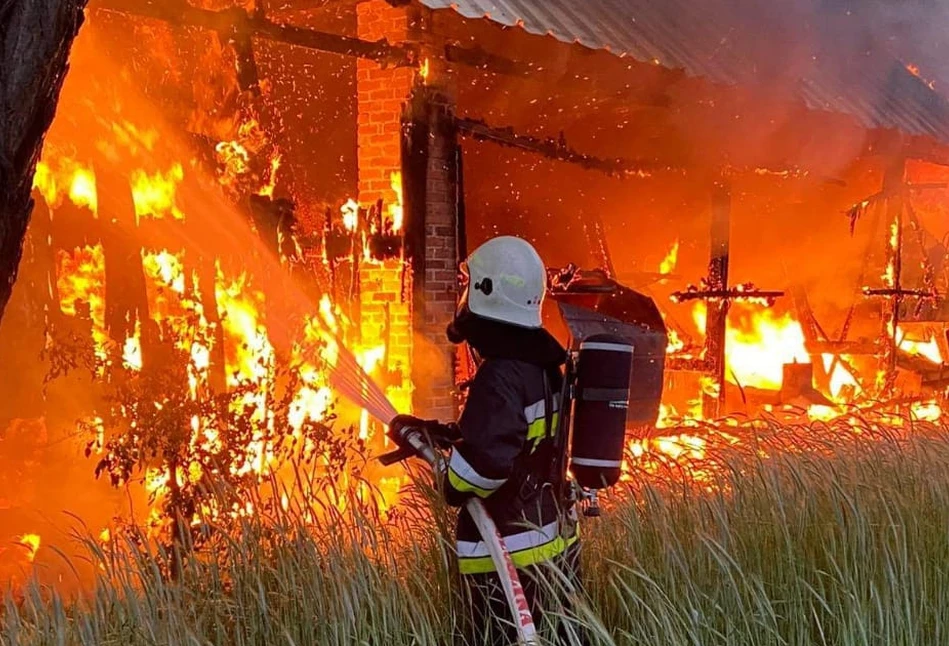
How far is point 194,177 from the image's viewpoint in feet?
19.0

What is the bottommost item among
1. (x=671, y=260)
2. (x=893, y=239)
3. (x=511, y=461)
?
(x=511, y=461)

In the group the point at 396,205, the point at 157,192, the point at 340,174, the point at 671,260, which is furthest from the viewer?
the point at 671,260

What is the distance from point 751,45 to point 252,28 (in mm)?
5751

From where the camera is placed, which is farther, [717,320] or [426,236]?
[717,320]

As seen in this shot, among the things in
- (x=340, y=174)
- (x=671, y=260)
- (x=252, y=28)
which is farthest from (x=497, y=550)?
(x=671, y=260)

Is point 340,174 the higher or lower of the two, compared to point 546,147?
lower

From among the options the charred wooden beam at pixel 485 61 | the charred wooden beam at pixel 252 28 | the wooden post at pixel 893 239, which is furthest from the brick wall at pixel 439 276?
the wooden post at pixel 893 239

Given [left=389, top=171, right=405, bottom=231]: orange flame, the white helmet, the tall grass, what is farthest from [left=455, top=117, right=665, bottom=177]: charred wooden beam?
the white helmet

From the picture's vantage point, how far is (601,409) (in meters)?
3.26

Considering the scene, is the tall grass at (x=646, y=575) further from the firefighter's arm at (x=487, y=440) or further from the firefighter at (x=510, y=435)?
the firefighter's arm at (x=487, y=440)

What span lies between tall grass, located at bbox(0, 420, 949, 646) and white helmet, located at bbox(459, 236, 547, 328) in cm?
99

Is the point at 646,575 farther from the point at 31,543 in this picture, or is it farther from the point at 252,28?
the point at 252,28

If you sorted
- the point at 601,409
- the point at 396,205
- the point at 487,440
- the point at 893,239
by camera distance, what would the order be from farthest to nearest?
the point at 893,239 → the point at 396,205 → the point at 601,409 → the point at 487,440

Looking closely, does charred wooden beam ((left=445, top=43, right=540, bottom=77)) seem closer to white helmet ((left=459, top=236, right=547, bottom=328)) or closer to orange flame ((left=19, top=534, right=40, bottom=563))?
white helmet ((left=459, top=236, right=547, bottom=328))
